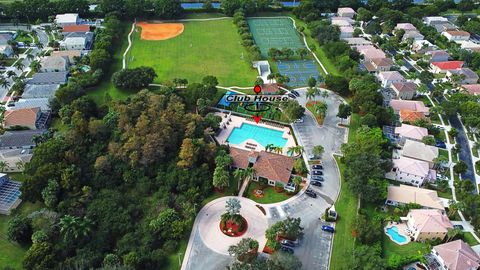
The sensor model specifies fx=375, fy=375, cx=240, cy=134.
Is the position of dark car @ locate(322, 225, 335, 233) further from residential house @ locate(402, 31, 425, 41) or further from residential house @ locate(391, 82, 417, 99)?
residential house @ locate(402, 31, 425, 41)

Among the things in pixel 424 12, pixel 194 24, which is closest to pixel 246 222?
pixel 194 24

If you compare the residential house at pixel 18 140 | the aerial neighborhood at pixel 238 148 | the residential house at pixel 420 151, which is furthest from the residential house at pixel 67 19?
the residential house at pixel 420 151

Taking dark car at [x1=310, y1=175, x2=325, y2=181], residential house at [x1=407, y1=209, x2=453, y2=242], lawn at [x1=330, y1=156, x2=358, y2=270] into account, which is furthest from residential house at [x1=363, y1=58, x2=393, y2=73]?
residential house at [x1=407, y1=209, x2=453, y2=242]

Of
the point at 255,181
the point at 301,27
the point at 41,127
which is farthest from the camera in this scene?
the point at 301,27

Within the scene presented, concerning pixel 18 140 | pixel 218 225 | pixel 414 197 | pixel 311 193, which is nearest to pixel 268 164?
pixel 311 193

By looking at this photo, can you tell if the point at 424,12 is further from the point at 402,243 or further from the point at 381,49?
the point at 402,243

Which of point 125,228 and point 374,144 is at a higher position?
point 374,144

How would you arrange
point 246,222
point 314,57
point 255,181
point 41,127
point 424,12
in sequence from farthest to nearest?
point 424,12 → point 314,57 → point 41,127 → point 255,181 → point 246,222
